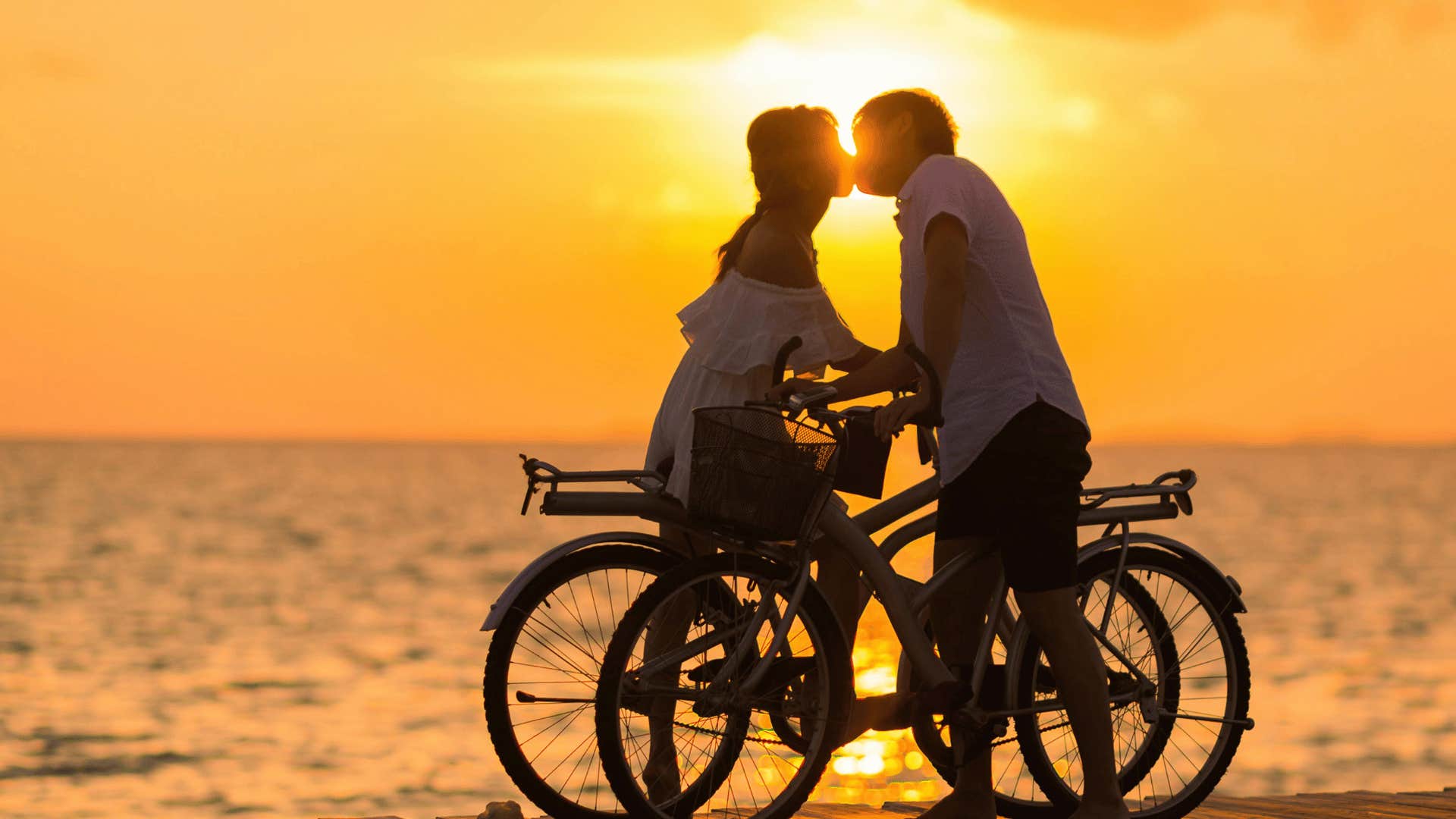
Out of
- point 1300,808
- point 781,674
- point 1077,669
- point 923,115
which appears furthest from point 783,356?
point 1300,808

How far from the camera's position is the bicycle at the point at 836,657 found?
4.69 m

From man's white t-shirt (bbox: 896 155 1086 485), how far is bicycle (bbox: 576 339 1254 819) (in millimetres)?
351

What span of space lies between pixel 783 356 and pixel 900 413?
14.2 inches

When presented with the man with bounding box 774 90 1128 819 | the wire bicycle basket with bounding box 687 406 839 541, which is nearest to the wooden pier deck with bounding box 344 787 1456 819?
the man with bounding box 774 90 1128 819

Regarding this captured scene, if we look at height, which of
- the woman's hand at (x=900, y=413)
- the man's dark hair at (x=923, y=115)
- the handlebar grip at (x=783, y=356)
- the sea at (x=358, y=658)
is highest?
the man's dark hair at (x=923, y=115)

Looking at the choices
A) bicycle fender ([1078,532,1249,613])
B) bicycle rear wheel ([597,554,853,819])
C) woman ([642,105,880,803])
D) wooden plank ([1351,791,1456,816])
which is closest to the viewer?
bicycle rear wheel ([597,554,853,819])

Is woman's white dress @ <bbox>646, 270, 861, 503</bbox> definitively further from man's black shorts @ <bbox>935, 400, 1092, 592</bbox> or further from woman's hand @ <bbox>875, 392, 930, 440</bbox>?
man's black shorts @ <bbox>935, 400, 1092, 592</bbox>

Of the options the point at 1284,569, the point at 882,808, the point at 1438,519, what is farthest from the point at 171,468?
the point at 882,808

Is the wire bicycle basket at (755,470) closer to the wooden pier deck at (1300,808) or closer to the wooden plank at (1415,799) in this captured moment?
the wooden pier deck at (1300,808)

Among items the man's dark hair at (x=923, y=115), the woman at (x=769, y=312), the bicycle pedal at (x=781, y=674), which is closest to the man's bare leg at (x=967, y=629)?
the woman at (x=769, y=312)

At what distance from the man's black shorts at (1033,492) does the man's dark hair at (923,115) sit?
2.46 ft

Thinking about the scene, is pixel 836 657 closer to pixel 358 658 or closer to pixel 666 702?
pixel 666 702

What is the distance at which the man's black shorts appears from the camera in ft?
15.2

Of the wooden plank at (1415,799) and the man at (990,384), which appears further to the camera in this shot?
the wooden plank at (1415,799)
